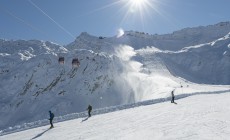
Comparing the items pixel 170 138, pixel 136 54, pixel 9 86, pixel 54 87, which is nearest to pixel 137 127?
pixel 170 138

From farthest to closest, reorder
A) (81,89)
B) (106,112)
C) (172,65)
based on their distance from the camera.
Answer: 1. (172,65)
2. (81,89)
3. (106,112)

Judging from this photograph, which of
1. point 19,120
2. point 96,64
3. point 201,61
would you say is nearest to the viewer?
point 19,120

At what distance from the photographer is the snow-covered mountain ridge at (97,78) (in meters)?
85.6

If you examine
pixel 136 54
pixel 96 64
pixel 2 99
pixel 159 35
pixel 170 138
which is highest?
pixel 159 35

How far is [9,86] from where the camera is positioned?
104 metres

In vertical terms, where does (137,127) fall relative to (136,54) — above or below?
below

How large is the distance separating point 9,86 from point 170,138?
90.4m

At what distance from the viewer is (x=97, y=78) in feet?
316

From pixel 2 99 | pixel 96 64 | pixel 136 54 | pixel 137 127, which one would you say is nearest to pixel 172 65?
pixel 136 54

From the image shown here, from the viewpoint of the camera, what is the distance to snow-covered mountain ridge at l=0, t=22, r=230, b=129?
85.6 meters

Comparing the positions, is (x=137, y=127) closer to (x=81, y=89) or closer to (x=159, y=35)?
(x=81, y=89)

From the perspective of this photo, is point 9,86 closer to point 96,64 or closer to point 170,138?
point 96,64

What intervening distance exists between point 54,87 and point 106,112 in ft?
186

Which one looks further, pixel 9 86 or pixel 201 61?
pixel 201 61
